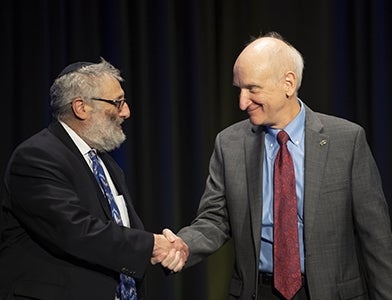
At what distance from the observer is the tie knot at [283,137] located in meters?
2.48

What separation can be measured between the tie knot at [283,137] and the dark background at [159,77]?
1534 millimetres

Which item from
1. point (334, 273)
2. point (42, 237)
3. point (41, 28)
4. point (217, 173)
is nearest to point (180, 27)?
point (41, 28)

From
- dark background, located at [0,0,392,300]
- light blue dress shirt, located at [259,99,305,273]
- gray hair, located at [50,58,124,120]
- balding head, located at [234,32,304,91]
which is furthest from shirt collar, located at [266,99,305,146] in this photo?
dark background, located at [0,0,392,300]

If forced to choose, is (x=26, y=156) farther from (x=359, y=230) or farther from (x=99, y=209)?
(x=359, y=230)

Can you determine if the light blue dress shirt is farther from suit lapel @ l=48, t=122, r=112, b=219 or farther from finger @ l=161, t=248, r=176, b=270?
suit lapel @ l=48, t=122, r=112, b=219

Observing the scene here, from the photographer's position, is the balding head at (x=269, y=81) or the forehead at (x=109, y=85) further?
Answer: the forehead at (x=109, y=85)

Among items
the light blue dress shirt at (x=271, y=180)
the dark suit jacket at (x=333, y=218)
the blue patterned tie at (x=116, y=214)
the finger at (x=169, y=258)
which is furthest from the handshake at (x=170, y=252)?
the light blue dress shirt at (x=271, y=180)

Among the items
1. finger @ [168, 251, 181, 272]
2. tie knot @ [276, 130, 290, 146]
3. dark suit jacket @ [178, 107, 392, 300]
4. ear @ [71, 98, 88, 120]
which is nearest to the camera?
dark suit jacket @ [178, 107, 392, 300]

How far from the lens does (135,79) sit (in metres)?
4.06

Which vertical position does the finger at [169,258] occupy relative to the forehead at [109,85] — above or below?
below

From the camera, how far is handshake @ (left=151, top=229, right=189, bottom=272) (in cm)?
270

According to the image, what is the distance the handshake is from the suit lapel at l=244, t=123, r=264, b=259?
1.26ft

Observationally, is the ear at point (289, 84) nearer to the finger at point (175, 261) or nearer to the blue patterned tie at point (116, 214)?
the finger at point (175, 261)

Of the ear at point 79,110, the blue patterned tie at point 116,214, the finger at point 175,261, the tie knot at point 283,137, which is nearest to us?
the tie knot at point 283,137
